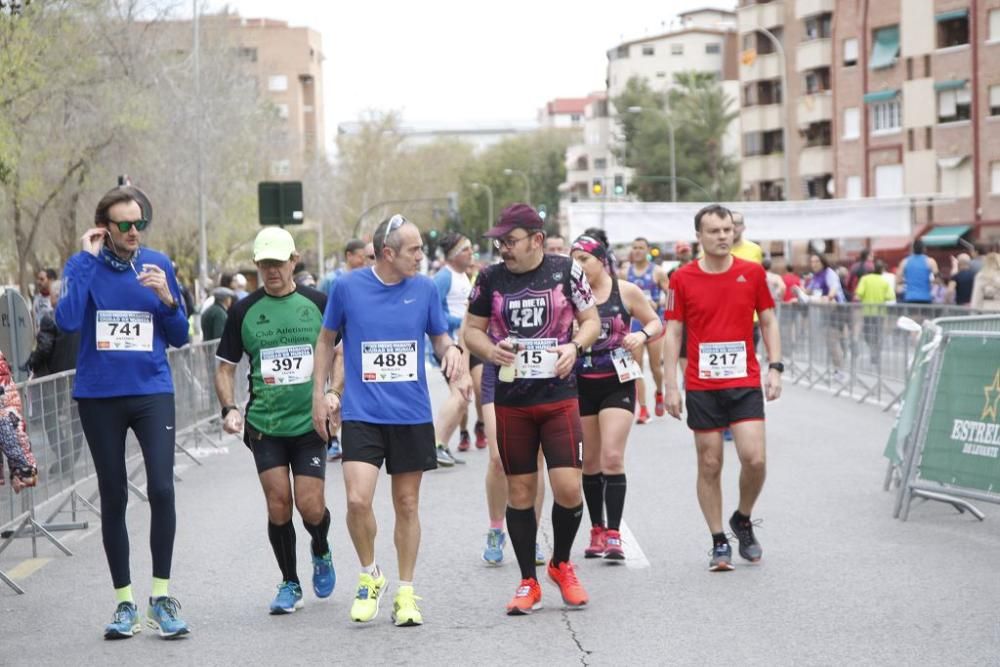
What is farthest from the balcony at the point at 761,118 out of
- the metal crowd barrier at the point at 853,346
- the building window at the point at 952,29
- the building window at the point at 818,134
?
the metal crowd barrier at the point at 853,346

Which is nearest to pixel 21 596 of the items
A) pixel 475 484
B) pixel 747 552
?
pixel 747 552

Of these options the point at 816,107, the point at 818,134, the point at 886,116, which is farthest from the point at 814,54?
the point at 886,116

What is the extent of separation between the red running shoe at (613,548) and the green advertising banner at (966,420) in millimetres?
2462

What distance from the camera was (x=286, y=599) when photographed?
8.02 metres

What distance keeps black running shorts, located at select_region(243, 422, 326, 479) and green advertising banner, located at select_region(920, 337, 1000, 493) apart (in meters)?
4.36

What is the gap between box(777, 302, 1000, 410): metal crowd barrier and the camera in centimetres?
1908

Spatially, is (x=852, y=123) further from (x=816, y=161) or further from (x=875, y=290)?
(x=875, y=290)

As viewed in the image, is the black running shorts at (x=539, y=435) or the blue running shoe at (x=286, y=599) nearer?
the black running shorts at (x=539, y=435)

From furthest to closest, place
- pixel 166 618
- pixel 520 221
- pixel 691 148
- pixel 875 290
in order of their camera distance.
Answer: pixel 691 148
pixel 875 290
pixel 520 221
pixel 166 618

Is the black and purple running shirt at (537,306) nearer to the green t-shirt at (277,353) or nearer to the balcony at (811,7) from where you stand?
the green t-shirt at (277,353)

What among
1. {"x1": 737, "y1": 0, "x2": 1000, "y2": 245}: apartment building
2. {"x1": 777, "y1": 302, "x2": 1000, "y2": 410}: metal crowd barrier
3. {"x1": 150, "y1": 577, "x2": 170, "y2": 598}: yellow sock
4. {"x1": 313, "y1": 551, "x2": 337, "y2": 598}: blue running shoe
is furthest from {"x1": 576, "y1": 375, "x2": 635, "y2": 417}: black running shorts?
{"x1": 737, "y1": 0, "x2": 1000, "y2": 245}: apartment building

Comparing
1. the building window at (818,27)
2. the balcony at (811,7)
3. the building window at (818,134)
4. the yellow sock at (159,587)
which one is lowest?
the yellow sock at (159,587)

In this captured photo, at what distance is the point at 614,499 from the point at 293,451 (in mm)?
2137

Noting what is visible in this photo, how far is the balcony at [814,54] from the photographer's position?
3039 inches
